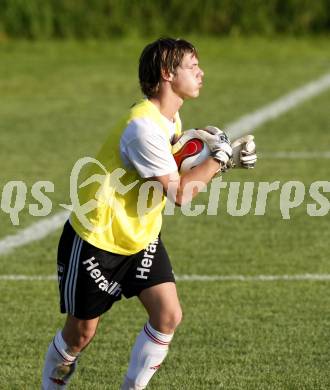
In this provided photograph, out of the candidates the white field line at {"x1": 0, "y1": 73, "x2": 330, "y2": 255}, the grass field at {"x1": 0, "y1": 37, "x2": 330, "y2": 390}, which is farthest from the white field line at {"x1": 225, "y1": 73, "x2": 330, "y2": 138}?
the grass field at {"x1": 0, "y1": 37, "x2": 330, "y2": 390}

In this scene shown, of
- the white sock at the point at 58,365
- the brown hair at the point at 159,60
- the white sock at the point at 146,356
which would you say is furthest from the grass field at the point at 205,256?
the brown hair at the point at 159,60

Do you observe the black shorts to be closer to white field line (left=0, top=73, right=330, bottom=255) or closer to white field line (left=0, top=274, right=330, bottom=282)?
white field line (left=0, top=274, right=330, bottom=282)

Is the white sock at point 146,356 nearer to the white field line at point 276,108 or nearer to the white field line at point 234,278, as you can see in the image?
the white field line at point 234,278

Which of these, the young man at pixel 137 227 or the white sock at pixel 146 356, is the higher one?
the young man at pixel 137 227

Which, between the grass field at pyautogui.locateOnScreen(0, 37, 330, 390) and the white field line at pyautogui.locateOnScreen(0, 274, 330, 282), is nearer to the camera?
the grass field at pyautogui.locateOnScreen(0, 37, 330, 390)

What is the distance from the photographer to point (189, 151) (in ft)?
20.0

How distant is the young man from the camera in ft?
19.2

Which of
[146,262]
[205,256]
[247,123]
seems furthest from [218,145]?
[247,123]

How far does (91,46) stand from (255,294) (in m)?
13.3

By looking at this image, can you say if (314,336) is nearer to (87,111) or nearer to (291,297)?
(291,297)

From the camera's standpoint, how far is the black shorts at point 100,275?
5.91 metres

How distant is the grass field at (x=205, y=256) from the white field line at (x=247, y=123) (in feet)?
0.41

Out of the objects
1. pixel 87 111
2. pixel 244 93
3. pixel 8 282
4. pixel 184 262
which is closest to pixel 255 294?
pixel 184 262

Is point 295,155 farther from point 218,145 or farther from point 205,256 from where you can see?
point 218,145
